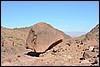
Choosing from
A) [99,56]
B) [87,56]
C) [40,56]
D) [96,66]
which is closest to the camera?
[96,66]

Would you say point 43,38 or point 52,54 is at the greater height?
point 43,38

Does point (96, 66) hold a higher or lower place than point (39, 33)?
lower

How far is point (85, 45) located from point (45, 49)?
3.32 meters

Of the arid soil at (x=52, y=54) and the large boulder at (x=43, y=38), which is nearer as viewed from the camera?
the arid soil at (x=52, y=54)

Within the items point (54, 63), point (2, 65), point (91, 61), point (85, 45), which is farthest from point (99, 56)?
point (2, 65)

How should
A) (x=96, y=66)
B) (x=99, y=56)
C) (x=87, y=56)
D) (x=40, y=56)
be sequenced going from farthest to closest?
(x=40, y=56)
(x=87, y=56)
(x=99, y=56)
(x=96, y=66)

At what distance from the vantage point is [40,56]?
19406 millimetres

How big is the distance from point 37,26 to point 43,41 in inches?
54.8

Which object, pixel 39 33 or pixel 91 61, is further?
pixel 39 33

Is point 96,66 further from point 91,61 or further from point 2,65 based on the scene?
point 2,65

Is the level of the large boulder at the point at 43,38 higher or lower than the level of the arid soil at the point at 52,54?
higher

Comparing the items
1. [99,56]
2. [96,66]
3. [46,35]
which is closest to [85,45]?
[46,35]

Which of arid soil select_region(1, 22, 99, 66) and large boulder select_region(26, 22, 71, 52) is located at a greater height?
large boulder select_region(26, 22, 71, 52)

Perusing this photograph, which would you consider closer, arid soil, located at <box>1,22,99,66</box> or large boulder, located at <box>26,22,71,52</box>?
arid soil, located at <box>1,22,99,66</box>
